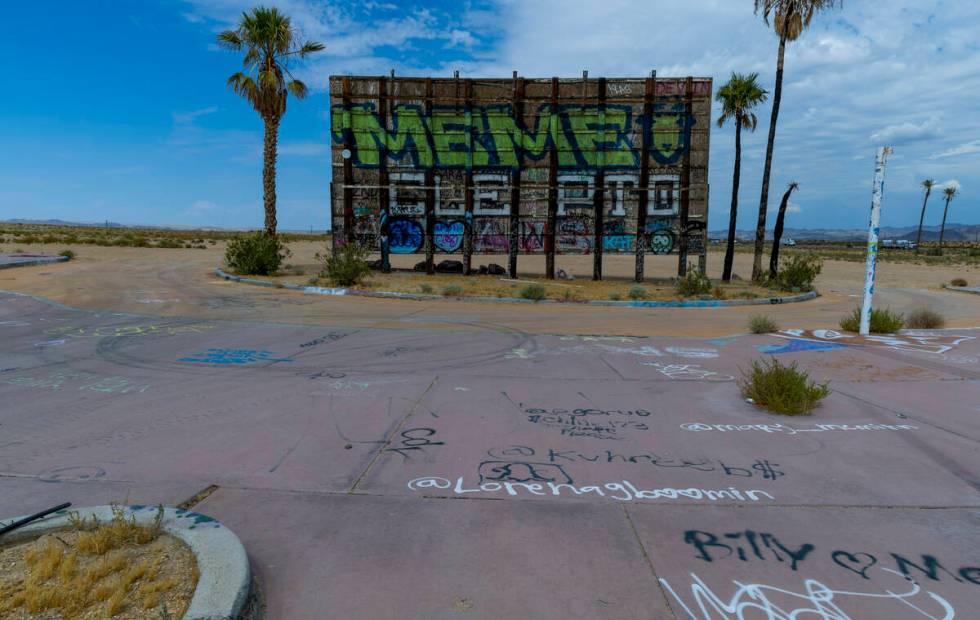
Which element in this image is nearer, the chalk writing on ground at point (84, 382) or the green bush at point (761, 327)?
the chalk writing on ground at point (84, 382)

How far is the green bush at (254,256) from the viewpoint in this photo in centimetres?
2084

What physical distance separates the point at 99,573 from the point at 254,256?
1930 centimetres

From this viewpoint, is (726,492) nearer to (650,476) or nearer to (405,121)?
(650,476)

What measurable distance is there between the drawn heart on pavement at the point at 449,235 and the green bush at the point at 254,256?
18.7 feet

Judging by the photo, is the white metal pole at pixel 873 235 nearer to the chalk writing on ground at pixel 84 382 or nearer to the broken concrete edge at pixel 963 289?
the chalk writing on ground at pixel 84 382

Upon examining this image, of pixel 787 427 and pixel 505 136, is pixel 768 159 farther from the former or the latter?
pixel 787 427

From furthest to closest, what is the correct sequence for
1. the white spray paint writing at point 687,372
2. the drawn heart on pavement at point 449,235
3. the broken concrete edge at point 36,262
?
the drawn heart on pavement at point 449,235 < the broken concrete edge at point 36,262 < the white spray paint writing at point 687,372

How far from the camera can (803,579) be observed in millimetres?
3047

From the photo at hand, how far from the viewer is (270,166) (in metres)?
23.3

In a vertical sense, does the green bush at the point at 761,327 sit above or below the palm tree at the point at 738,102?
below

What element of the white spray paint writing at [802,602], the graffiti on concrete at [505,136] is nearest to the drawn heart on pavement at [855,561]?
the white spray paint writing at [802,602]

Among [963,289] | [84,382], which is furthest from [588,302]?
[963,289]

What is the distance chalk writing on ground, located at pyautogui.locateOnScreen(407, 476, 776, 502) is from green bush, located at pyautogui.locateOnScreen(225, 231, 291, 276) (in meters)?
18.4

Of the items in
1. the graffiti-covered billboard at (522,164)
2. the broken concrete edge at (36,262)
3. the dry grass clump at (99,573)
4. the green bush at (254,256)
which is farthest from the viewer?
the broken concrete edge at (36,262)
